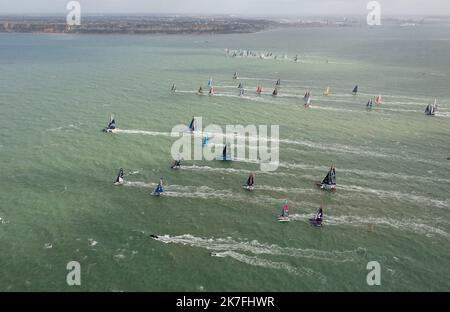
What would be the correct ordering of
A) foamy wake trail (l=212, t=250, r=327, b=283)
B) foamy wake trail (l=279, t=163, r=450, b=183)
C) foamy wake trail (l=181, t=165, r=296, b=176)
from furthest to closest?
foamy wake trail (l=181, t=165, r=296, b=176), foamy wake trail (l=279, t=163, r=450, b=183), foamy wake trail (l=212, t=250, r=327, b=283)

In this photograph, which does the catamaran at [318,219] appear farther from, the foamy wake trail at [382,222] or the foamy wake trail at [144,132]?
the foamy wake trail at [144,132]

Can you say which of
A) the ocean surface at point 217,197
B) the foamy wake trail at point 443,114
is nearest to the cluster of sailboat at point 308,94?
the foamy wake trail at point 443,114

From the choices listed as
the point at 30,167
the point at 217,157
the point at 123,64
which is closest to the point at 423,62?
the point at 123,64

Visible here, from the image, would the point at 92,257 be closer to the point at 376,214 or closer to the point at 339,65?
the point at 376,214

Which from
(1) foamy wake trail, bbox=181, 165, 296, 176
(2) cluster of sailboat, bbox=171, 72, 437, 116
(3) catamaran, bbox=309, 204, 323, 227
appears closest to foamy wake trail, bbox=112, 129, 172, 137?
(1) foamy wake trail, bbox=181, 165, 296, 176

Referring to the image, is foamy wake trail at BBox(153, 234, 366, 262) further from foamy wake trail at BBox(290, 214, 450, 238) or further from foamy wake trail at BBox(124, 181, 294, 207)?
foamy wake trail at BBox(124, 181, 294, 207)

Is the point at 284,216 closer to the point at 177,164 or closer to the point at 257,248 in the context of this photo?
the point at 257,248
